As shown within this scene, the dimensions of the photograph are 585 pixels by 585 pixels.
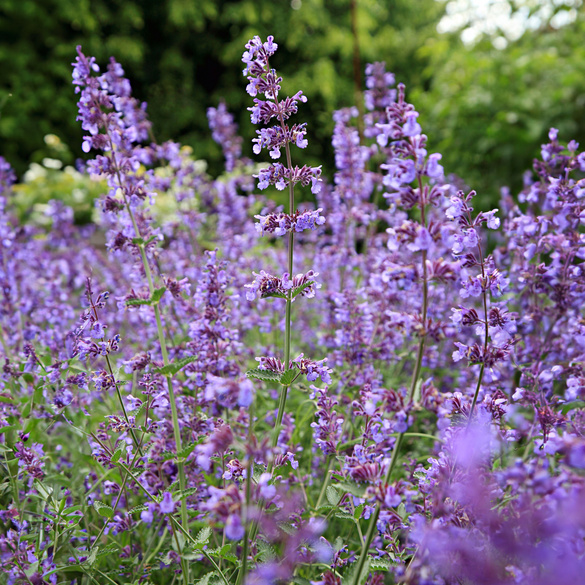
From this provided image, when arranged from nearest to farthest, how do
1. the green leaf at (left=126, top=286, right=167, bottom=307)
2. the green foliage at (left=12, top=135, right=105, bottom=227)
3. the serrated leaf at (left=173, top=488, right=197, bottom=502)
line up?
1. the serrated leaf at (left=173, top=488, right=197, bottom=502)
2. the green leaf at (left=126, top=286, right=167, bottom=307)
3. the green foliage at (left=12, top=135, right=105, bottom=227)

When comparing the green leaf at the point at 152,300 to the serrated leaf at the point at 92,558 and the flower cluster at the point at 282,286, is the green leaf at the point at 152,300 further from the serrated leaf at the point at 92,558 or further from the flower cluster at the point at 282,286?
the serrated leaf at the point at 92,558

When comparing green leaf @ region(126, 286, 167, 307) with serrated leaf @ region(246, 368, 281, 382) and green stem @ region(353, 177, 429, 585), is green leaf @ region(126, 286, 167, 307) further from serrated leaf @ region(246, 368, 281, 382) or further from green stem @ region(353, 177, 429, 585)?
green stem @ region(353, 177, 429, 585)

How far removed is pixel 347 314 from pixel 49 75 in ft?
46.4

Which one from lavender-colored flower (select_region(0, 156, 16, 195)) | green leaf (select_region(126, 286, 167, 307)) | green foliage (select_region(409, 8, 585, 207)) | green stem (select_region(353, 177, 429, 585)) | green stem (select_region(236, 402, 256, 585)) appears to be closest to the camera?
green stem (select_region(236, 402, 256, 585))

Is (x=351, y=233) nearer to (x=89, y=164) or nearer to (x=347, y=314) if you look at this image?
(x=347, y=314)

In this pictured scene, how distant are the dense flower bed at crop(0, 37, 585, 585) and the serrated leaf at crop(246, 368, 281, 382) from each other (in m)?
0.01

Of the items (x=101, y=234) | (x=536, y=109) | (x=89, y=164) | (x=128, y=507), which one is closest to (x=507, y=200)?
(x=89, y=164)

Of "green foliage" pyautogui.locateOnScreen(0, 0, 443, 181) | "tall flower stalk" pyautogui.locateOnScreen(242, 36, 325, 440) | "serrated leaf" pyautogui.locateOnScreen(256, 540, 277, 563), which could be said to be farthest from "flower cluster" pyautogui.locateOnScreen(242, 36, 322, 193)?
"green foliage" pyautogui.locateOnScreen(0, 0, 443, 181)

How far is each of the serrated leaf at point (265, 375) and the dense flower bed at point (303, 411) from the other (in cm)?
1

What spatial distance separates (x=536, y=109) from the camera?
5.77m

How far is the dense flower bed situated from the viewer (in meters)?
1.19

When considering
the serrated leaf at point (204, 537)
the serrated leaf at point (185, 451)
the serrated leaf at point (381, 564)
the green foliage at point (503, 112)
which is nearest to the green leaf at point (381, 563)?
the serrated leaf at point (381, 564)

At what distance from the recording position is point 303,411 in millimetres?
3068

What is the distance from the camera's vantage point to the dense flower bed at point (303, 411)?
1.19 metres
